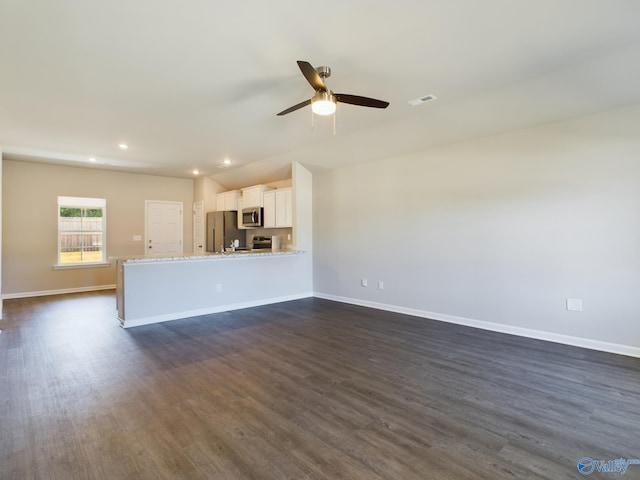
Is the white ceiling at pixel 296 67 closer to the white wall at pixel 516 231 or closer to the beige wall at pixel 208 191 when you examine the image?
the white wall at pixel 516 231

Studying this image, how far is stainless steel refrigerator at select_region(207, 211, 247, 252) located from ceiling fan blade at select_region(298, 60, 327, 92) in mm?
5520

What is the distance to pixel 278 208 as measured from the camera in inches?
268

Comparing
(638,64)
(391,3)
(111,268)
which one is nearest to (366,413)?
(391,3)

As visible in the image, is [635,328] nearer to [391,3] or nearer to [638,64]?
[638,64]

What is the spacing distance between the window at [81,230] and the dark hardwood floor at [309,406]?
12.0ft

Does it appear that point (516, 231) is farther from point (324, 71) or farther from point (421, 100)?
point (324, 71)

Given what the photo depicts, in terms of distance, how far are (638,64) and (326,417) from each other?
385cm

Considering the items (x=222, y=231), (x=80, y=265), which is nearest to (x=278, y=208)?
(x=222, y=231)

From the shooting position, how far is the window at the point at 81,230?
699cm

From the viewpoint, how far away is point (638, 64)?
9.09 ft

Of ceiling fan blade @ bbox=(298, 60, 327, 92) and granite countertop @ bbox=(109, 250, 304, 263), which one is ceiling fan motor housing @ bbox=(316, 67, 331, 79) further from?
granite countertop @ bbox=(109, 250, 304, 263)

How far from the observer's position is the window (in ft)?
22.9
